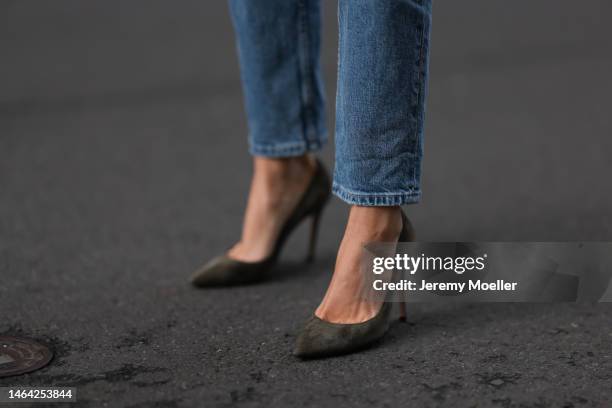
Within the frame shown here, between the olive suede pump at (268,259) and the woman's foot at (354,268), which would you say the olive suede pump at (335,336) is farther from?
the olive suede pump at (268,259)

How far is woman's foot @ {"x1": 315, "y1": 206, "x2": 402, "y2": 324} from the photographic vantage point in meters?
1.85

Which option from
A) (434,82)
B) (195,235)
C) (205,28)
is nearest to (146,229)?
(195,235)

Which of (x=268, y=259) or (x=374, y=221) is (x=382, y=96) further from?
(x=268, y=259)

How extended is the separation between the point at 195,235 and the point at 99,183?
685 mm

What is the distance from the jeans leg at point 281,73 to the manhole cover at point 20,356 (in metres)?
0.72

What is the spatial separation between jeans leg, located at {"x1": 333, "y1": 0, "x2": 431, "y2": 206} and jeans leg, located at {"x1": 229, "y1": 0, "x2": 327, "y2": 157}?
0.37m

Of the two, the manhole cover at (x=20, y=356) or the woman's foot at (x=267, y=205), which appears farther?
the woman's foot at (x=267, y=205)

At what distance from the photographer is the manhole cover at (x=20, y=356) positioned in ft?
5.75

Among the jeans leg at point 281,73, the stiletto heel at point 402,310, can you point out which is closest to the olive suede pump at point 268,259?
the jeans leg at point 281,73

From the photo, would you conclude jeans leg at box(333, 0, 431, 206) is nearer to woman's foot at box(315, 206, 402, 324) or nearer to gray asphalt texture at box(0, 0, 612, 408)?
woman's foot at box(315, 206, 402, 324)

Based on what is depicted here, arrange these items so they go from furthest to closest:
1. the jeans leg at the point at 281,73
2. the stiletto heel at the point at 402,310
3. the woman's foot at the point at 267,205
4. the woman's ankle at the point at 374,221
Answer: the woman's foot at the point at 267,205 → the jeans leg at the point at 281,73 → the stiletto heel at the point at 402,310 → the woman's ankle at the point at 374,221

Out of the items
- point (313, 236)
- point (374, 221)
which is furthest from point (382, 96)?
point (313, 236)

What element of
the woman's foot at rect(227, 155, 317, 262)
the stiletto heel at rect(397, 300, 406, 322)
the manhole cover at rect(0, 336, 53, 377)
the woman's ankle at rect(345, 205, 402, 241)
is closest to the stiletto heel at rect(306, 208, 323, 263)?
the woman's foot at rect(227, 155, 317, 262)

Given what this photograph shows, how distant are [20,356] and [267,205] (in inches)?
28.6
